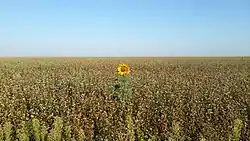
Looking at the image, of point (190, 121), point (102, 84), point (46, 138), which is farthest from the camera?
point (102, 84)

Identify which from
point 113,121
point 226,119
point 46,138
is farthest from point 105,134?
point 226,119

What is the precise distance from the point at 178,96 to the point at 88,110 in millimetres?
2230

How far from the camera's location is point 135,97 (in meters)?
8.47

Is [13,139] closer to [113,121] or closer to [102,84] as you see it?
[113,121]

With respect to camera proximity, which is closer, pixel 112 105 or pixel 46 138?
pixel 46 138

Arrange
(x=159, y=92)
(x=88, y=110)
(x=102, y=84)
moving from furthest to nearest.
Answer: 1. (x=102, y=84)
2. (x=159, y=92)
3. (x=88, y=110)

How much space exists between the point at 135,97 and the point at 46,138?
3.09m

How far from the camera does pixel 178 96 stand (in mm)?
8266

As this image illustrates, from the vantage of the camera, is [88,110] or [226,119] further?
[88,110]

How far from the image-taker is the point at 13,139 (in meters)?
6.04

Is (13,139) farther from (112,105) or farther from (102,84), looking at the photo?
(102,84)

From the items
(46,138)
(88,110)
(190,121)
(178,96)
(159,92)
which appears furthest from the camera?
(159,92)

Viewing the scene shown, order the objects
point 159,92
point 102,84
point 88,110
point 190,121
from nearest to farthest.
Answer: point 190,121 → point 88,110 → point 159,92 → point 102,84

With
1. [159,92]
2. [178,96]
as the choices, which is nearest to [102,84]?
[159,92]
